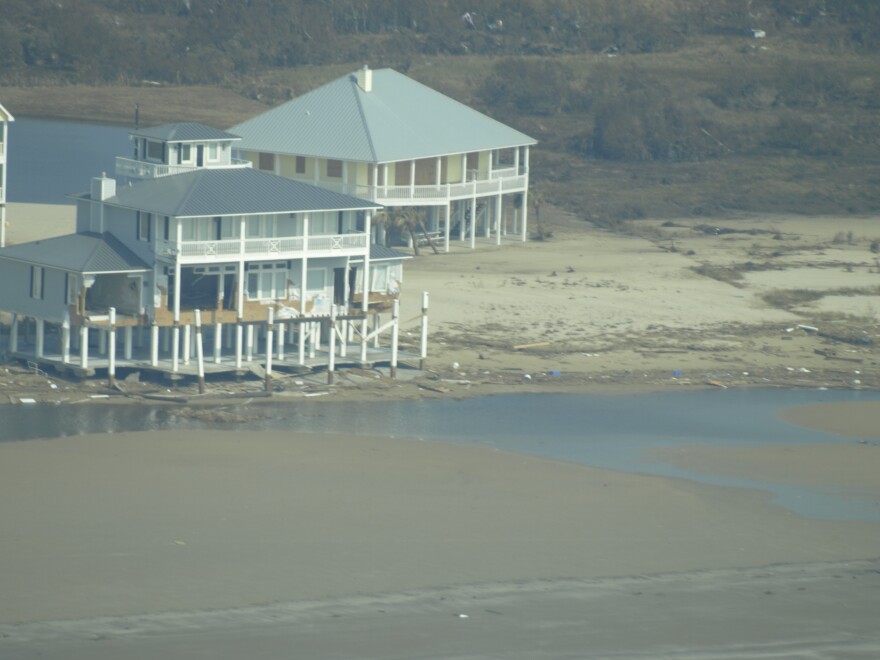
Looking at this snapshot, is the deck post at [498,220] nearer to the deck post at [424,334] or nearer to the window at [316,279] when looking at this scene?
the deck post at [424,334]

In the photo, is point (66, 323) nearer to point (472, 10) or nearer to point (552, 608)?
point (552, 608)

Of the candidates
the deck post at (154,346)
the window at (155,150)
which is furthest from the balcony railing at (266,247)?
the window at (155,150)

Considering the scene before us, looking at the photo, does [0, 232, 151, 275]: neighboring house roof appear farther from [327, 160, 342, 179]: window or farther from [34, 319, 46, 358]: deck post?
[327, 160, 342, 179]: window

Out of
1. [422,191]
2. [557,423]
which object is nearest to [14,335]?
[557,423]

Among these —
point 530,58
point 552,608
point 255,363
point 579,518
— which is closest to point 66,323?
point 255,363

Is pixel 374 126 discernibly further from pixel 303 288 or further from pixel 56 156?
pixel 56 156

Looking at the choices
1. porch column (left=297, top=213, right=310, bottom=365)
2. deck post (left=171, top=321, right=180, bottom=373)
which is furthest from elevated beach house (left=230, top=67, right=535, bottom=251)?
deck post (left=171, top=321, right=180, bottom=373)
